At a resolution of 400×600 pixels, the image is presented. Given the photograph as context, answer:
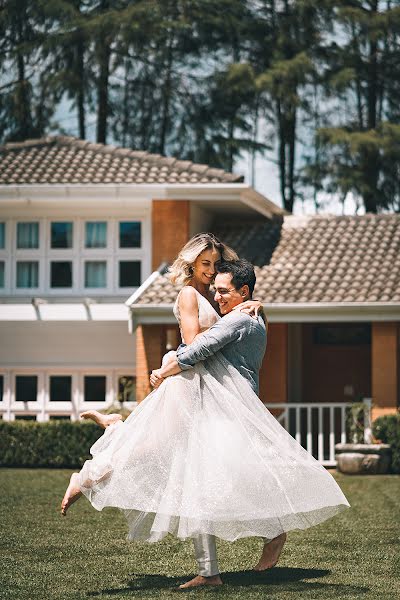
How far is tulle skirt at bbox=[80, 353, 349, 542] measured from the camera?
7.95 meters

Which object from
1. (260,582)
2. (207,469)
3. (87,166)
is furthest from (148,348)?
(207,469)

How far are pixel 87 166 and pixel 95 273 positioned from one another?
2296 millimetres

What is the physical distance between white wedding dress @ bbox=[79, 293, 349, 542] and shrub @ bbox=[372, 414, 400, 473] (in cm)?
1317

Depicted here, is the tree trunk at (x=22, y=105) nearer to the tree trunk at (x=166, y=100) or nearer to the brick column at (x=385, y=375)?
the tree trunk at (x=166, y=100)

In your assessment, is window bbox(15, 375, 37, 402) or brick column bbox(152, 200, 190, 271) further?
window bbox(15, 375, 37, 402)

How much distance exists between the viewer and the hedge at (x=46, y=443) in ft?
72.3

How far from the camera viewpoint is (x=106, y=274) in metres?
25.7

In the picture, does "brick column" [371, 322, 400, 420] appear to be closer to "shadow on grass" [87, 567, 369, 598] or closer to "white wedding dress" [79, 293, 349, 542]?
"shadow on grass" [87, 567, 369, 598]

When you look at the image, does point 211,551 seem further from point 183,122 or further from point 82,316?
point 183,122

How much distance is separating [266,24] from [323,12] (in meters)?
1.63

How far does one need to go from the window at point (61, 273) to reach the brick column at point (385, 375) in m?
6.68

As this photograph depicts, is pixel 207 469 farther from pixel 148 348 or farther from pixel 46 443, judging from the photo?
pixel 148 348

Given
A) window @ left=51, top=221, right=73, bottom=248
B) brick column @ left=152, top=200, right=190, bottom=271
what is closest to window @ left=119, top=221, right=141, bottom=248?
brick column @ left=152, top=200, right=190, bottom=271

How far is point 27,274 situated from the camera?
26062 mm
